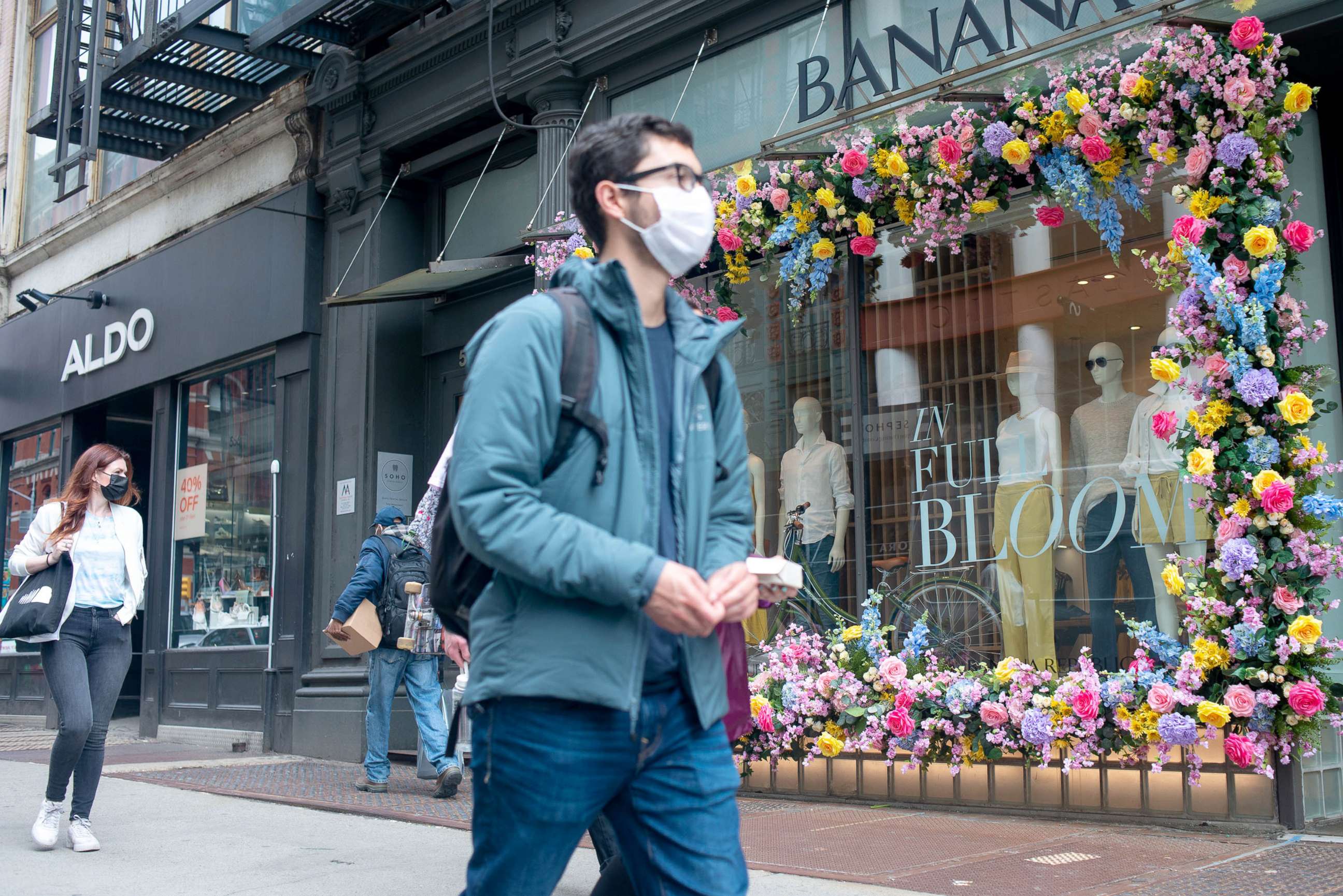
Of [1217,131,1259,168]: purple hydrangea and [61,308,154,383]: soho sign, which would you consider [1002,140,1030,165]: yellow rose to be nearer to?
[1217,131,1259,168]: purple hydrangea

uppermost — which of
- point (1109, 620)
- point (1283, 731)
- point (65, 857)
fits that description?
point (1109, 620)

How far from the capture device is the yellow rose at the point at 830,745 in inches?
262

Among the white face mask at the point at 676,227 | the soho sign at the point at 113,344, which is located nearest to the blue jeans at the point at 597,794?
the white face mask at the point at 676,227

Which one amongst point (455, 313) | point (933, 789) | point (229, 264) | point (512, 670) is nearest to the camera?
point (512, 670)

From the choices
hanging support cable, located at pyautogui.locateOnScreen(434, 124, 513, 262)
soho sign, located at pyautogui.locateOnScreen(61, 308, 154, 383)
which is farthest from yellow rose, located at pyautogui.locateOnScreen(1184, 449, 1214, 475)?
soho sign, located at pyautogui.locateOnScreen(61, 308, 154, 383)

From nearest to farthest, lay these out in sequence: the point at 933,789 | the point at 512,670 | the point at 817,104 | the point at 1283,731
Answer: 1. the point at 512,670
2. the point at 1283,731
3. the point at 933,789
4. the point at 817,104

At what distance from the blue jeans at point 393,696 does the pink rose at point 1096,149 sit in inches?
191

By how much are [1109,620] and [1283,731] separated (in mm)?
1204

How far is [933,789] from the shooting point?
21.6 ft

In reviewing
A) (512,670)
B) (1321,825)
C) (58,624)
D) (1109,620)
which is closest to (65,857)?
(58,624)

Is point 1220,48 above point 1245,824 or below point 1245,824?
above

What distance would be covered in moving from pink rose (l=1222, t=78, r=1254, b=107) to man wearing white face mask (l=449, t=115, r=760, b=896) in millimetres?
4054

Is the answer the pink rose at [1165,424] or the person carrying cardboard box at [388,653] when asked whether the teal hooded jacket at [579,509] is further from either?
the person carrying cardboard box at [388,653]

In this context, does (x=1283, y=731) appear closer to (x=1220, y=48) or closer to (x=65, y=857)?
(x=1220, y=48)
